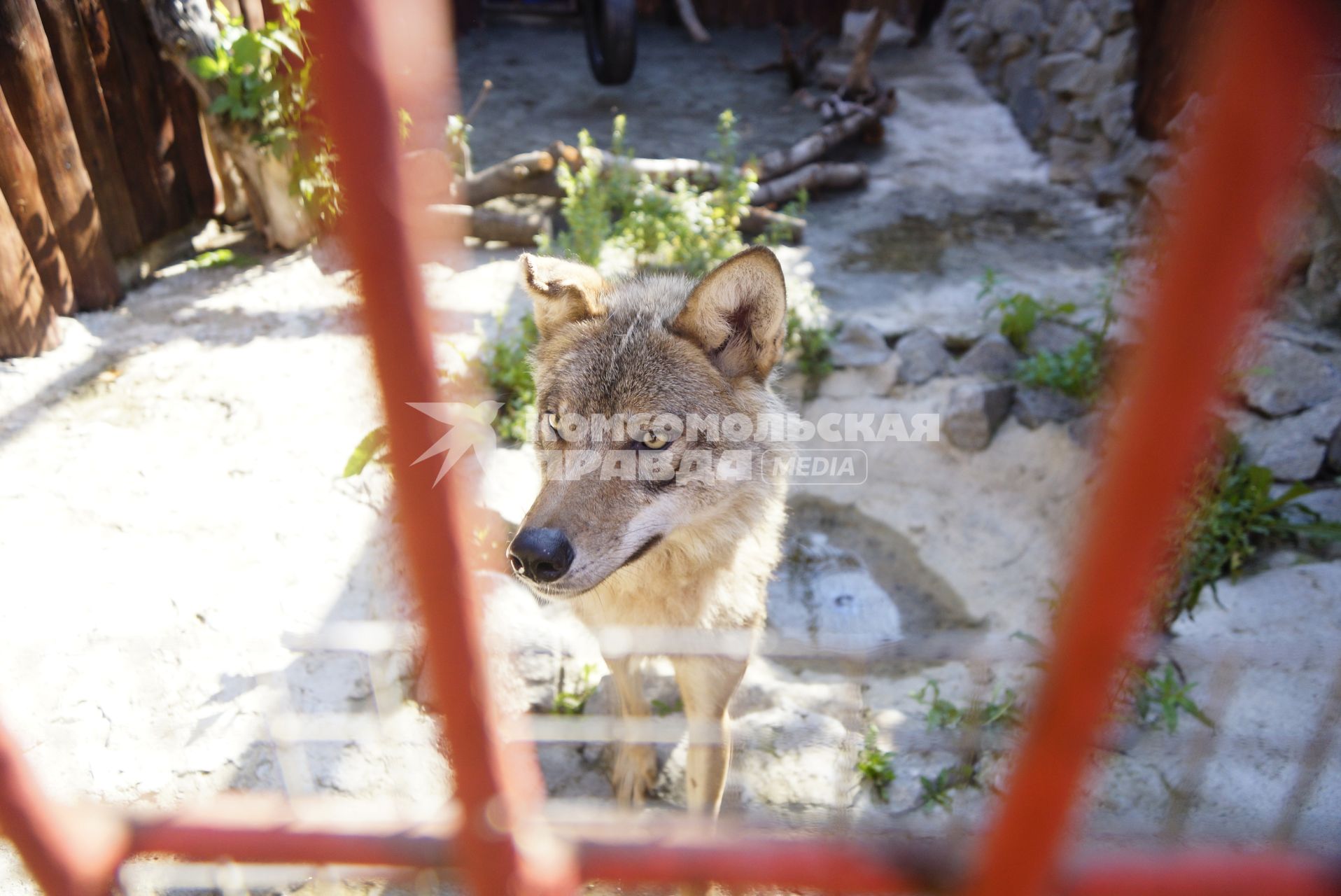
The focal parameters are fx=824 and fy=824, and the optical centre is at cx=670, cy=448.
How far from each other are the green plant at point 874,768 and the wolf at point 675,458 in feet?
2.34

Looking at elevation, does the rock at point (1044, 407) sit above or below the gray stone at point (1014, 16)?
below

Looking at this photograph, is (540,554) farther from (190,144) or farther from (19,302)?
(190,144)

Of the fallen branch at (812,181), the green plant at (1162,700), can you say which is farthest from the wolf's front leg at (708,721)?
the fallen branch at (812,181)

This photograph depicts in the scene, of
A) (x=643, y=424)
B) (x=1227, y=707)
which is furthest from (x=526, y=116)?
(x=1227, y=707)

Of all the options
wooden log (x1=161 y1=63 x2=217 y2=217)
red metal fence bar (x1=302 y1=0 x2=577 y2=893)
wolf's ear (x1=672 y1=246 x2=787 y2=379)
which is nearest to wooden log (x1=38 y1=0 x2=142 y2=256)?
wooden log (x1=161 y1=63 x2=217 y2=217)

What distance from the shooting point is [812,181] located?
27.8 feet

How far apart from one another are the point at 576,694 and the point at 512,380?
2.05m

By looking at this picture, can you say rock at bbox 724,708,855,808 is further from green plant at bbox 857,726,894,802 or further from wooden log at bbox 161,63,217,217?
wooden log at bbox 161,63,217,217

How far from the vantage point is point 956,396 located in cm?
548

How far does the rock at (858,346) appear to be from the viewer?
228 inches

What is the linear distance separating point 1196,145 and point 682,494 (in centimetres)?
226

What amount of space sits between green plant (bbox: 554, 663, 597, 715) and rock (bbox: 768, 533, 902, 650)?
1182 mm

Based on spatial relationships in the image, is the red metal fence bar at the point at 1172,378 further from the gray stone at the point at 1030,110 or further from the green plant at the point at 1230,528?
the gray stone at the point at 1030,110

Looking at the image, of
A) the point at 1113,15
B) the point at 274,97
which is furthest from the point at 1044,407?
the point at 274,97
